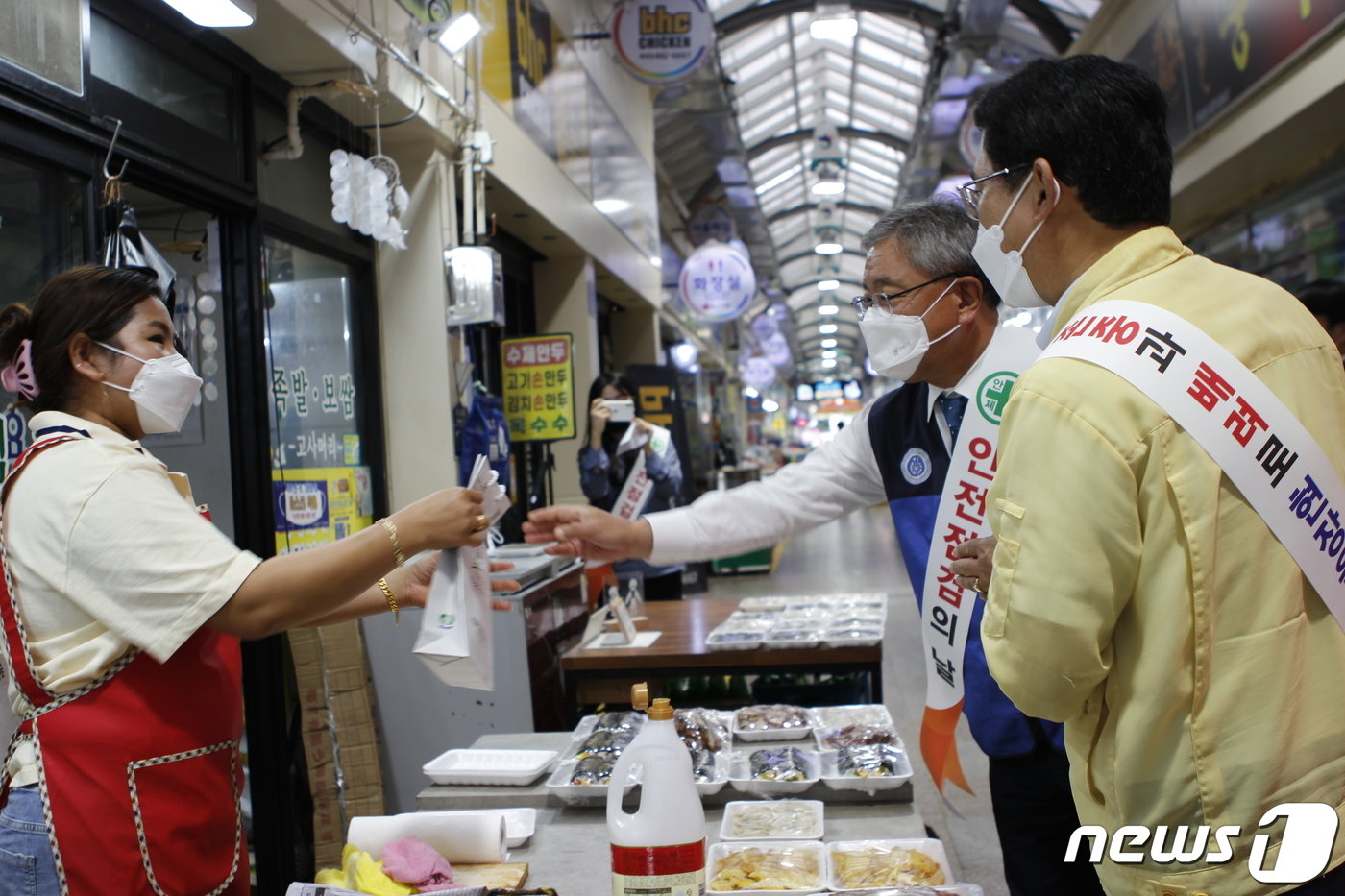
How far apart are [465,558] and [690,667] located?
2212 mm

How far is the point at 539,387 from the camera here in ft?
21.0

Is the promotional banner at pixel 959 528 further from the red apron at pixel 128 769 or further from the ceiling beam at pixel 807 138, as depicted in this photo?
the ceiling beam at pixel 807 138

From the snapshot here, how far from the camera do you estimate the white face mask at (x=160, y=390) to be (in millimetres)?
1908

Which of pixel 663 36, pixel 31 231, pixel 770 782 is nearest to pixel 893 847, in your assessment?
pixel 770 782

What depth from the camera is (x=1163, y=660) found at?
1142 mm

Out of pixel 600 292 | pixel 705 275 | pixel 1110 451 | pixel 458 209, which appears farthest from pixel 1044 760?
pixel 705 275

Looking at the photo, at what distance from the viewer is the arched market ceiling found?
9570 millimetres

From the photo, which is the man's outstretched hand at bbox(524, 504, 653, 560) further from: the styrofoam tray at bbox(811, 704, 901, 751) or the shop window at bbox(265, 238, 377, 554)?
the shop window at bbox(265, 238, 377, 554)

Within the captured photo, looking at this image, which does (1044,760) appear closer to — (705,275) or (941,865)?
(941,865)

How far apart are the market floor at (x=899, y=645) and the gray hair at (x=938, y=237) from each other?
198 cm

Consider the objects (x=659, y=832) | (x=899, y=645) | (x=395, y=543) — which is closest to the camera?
(x=659, y=832)

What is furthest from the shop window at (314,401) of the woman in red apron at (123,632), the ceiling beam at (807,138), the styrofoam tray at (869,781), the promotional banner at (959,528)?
the ceiling beam at (807,138)

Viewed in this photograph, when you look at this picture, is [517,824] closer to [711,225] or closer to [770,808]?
[770,808]

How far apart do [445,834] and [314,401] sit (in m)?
2.89
